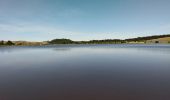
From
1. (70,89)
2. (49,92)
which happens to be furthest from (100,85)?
(49,92)

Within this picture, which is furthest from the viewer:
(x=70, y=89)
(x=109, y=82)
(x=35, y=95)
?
(x=109, y=82)

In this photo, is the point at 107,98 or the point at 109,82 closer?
the point at 107,98

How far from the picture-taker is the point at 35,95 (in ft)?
30.1

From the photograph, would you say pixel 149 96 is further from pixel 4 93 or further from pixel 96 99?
pixel 4 93

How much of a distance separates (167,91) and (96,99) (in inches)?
155

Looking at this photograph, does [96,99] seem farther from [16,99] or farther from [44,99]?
[16,99]

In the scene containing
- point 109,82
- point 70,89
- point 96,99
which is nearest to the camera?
point 96,99

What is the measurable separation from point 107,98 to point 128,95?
1173mm

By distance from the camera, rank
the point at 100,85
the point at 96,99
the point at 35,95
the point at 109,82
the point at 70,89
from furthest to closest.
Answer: the point at 109,82 < the point at 100,85 < the point at 70,89 < the point at 35,95 < the point at 96,99

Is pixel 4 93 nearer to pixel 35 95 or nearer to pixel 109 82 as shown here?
pixel 35 95

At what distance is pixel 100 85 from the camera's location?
11.0 metres

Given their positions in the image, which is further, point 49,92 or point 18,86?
point 18,86

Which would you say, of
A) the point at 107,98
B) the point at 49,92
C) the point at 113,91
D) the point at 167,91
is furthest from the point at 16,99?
the point at 167,91

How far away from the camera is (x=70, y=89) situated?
1024 cm
